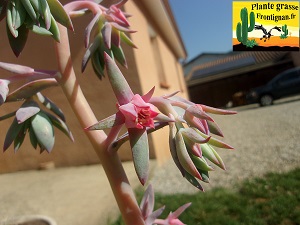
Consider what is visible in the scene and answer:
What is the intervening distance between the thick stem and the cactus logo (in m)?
0.80

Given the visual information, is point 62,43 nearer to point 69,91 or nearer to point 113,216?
point 69,91

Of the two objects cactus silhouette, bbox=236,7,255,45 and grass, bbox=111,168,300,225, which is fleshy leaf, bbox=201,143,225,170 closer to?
cactus silhouette, bbox=236,7,255,45

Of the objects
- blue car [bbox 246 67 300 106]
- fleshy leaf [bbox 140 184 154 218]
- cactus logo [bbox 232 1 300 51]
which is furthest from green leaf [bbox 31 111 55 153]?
blue car [bbox 246 67 300 106]

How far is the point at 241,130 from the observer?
3.08 meters

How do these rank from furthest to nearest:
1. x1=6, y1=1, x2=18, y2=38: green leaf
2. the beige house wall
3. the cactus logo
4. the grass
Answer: the grass < the beige house wall < the cactus logo < x1=6, y1=1, x2=18, y2=38: green leaf

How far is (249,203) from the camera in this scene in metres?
1.80

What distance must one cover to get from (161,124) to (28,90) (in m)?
0.26

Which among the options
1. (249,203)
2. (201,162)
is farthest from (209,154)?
(249,203)

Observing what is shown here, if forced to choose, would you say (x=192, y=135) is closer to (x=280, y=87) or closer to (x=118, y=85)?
(x=118, y=85)

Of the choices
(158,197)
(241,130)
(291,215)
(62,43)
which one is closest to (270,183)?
(291,215)

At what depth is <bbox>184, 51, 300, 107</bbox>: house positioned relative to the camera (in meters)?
2.74

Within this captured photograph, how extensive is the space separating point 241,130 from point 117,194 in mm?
2719

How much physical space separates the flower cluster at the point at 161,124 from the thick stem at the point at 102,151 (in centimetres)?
16

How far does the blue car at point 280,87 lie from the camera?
448cm
